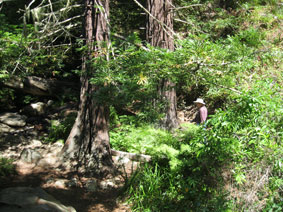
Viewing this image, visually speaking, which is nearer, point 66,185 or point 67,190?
point 67,190

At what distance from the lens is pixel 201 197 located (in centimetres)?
395

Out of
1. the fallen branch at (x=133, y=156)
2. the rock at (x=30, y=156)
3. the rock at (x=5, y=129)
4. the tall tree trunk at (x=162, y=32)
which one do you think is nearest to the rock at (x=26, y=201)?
the fallen branch at (x=133, y=156)

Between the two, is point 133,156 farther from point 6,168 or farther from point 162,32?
point 162,32

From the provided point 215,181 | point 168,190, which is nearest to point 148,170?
point 168,190

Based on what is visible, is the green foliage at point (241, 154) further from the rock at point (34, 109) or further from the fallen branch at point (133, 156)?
the rock at point (34, 109)

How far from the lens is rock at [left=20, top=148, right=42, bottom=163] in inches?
265

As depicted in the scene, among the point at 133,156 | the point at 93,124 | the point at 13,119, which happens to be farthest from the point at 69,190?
the point at 13,119

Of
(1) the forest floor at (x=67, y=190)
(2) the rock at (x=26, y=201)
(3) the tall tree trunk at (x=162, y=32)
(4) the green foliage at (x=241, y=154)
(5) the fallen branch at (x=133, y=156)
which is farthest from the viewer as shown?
(3) the tall tree trunk at (x=162, y=32)

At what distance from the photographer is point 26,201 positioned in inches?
152

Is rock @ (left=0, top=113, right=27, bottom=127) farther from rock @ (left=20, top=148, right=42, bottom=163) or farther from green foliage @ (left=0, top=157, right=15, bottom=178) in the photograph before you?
green foliage @ (left=0, top=157, right=15, bottom=178)

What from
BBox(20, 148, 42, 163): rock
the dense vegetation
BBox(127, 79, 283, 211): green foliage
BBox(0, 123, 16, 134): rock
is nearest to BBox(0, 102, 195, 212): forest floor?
BBox(20, 148, 42, 163): rock

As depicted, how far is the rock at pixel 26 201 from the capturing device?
3692 mm

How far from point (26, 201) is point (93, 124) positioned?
262cm

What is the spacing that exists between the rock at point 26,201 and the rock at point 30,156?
256 cm
